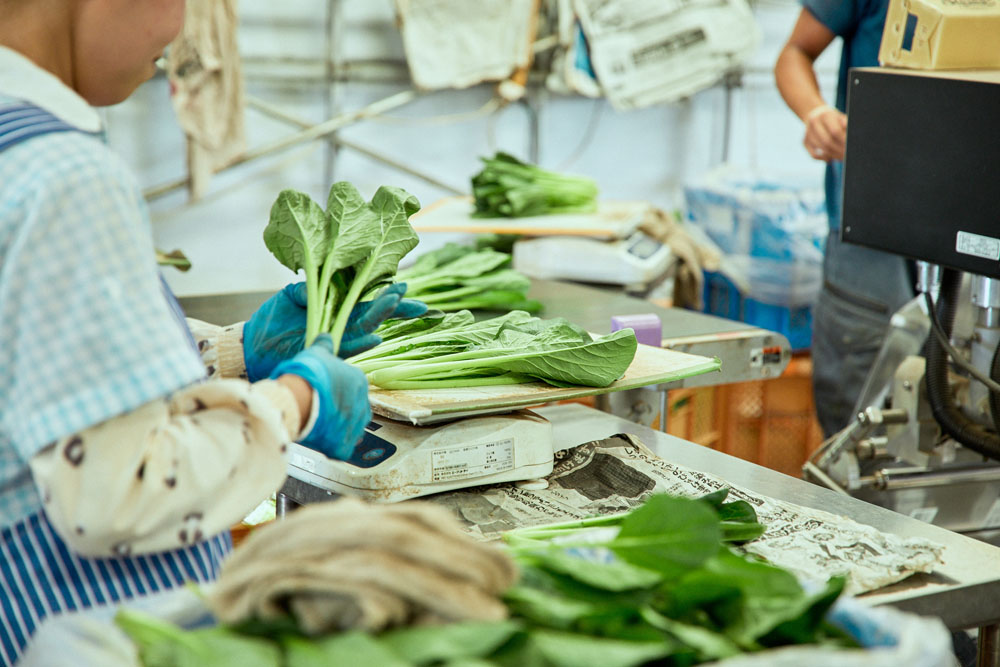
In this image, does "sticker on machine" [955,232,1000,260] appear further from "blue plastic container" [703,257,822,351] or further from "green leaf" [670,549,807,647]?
"blue plastic container" [703,257,822,351]

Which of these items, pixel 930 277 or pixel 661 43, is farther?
pixel 661 43

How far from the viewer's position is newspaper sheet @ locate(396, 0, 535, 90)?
4.88m

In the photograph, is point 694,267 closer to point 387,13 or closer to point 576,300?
point 576,300

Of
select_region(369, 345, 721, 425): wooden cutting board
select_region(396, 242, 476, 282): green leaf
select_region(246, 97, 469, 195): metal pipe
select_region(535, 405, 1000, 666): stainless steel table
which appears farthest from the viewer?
select_region(246, 97, 469, 195): metal pipe

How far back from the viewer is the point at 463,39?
16.3 ft

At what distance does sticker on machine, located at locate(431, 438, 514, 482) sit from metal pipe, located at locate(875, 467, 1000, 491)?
89 centimetres

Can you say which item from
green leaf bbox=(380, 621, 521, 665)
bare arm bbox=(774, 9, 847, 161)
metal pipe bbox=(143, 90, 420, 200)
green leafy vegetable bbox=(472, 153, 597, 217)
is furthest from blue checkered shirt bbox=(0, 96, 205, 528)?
metal pipe bbox=(143, 90, 420, 200)

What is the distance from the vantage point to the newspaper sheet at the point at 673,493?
1355 mm

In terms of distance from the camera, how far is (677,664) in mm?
875

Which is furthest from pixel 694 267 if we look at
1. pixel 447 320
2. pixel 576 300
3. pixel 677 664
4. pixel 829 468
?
pixel 677 664

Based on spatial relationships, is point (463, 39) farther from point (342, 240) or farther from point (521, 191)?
point (342, 240)

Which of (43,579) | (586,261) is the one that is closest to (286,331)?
(43,579)

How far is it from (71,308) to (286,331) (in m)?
0.67

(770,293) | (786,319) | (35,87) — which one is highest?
(35,87)
